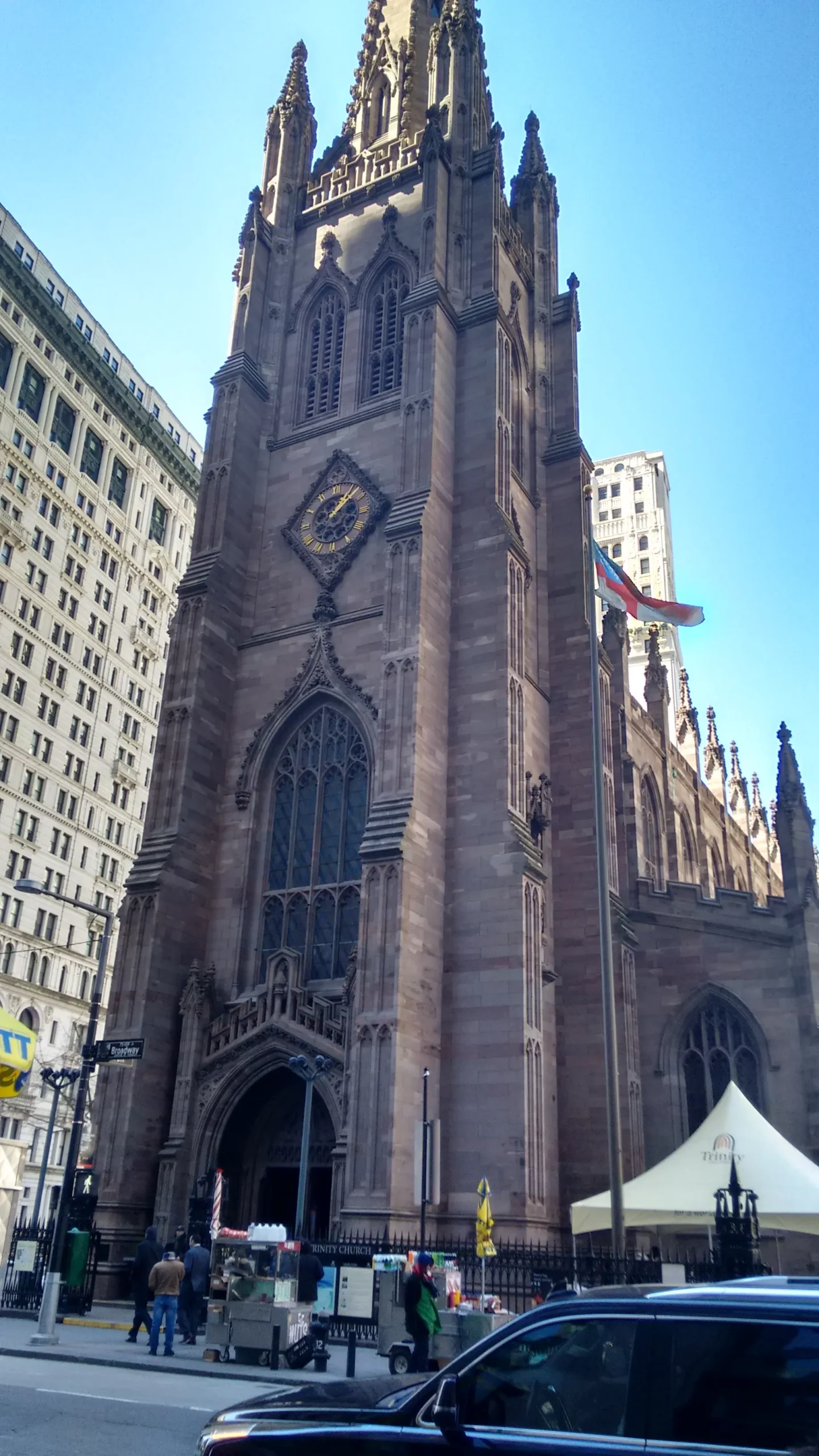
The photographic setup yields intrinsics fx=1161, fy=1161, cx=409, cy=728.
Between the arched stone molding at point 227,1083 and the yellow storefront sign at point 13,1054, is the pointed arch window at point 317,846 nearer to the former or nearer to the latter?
the arched stone molding at point 227,1083

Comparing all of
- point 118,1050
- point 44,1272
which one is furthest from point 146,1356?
point 44,1272

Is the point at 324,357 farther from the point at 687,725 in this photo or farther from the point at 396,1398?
the point at 396,1398

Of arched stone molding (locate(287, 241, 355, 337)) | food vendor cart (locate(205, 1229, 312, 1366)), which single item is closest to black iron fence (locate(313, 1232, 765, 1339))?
food vendor cart (locate(205, 1229, 312, 1366))

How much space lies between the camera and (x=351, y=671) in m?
30.5

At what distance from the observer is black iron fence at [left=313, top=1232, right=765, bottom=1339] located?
19703 millimetres

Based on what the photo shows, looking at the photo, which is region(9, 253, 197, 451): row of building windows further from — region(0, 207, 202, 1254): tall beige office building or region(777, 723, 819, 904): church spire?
region(777, 723, 819, 904): church spire

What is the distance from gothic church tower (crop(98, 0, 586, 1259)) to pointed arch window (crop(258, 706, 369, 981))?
78mm

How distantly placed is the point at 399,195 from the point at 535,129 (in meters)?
9.70

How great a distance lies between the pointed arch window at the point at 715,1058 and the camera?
2958cm

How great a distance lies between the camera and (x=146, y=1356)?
16.4m

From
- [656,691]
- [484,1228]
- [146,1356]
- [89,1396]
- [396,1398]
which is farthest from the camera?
[656,691]

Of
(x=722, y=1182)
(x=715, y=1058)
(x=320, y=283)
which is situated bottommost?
(x=722, y=1182)

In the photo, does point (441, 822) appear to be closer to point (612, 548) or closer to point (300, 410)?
point (300, 410)

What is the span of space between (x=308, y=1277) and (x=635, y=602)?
43.1 ft
